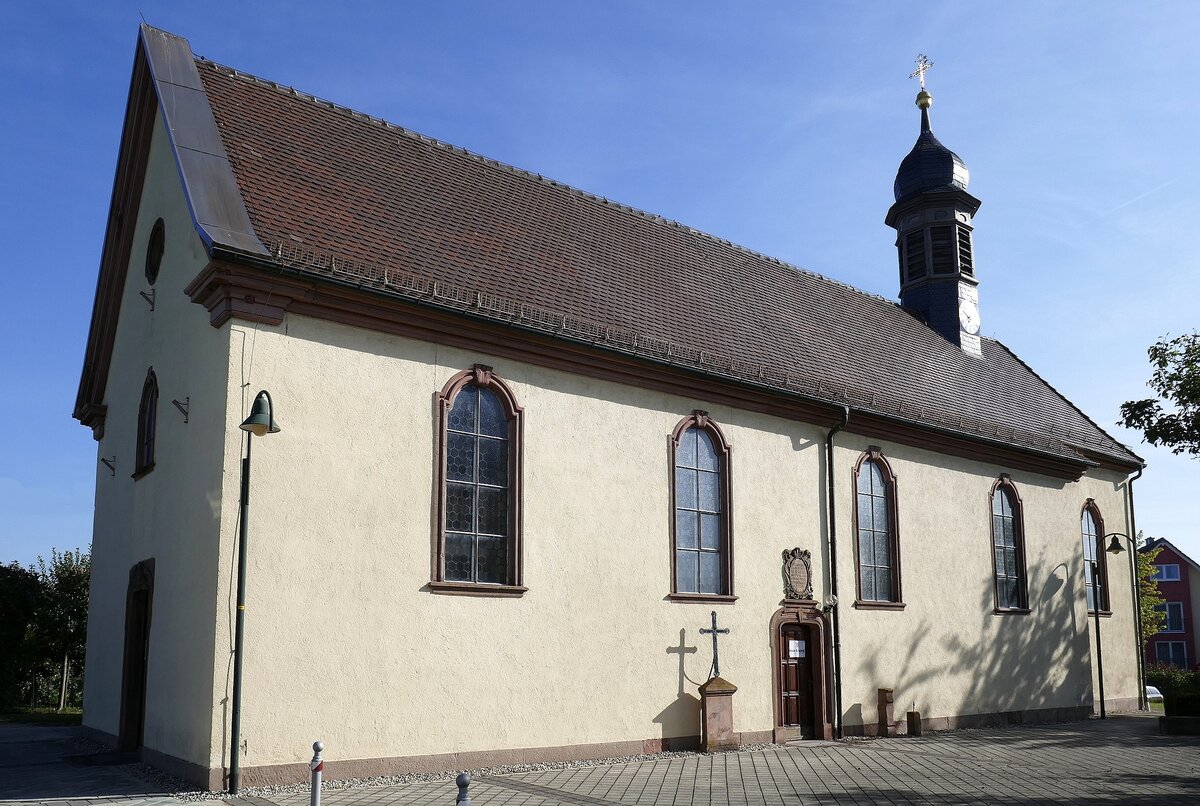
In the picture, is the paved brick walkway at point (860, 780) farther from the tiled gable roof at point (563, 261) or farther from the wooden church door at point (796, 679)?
the tiled gable roof at point (563, 261)

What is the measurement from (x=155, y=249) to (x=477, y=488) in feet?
20.7

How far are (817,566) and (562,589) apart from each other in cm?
547

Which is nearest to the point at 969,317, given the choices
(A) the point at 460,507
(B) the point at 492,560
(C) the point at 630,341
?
(C) the point at 630,341

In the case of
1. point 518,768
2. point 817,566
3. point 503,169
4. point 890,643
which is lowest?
point 518,768

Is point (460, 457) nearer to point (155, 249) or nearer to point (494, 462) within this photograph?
point (494, 462)

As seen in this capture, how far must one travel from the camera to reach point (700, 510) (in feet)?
53.1

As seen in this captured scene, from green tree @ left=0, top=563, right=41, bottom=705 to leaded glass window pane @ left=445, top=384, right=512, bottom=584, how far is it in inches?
641

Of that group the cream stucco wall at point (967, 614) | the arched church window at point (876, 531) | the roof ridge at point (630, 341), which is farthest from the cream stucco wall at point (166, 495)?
the arched church window at point (876, 531)

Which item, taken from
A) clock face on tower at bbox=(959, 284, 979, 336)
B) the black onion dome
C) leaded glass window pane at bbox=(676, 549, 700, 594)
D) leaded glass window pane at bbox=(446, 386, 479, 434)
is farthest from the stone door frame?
the black onion dome

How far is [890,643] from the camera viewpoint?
735 inches

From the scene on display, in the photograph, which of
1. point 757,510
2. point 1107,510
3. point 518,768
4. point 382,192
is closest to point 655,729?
point 518,768

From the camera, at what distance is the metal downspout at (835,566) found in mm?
17422

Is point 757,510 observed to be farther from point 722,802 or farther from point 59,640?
point 59,640

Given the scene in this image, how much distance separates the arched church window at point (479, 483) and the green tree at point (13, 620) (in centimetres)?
1629
